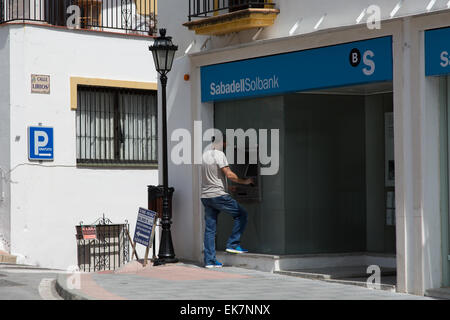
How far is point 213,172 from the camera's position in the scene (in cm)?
1455

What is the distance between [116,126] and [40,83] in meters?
2.48

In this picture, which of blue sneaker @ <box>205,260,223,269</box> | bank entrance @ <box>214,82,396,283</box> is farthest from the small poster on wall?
blue sneaker @ <box>205,260,223,269</box>

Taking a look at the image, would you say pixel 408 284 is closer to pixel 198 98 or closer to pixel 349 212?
pixel 349 212

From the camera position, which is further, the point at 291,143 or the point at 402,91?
the point at 291,143

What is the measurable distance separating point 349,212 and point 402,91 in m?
3.27

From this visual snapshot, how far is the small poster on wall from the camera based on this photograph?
47.0 feet

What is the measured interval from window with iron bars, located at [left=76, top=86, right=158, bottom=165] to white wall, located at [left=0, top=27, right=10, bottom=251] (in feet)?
6.40

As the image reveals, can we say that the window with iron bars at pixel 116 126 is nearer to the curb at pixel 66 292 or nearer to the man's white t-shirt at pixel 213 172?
the man's white t-shirt at pixel 213 172

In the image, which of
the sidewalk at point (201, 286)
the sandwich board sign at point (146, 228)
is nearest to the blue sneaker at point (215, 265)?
the sidewalk at point (201, 286)

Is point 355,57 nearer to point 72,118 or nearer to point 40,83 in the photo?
point 40,83

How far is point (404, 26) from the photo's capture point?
11953mm

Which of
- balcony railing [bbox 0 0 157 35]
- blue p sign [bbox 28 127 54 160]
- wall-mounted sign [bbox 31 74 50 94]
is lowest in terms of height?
blue p sign [bbox 28 127 54 160]

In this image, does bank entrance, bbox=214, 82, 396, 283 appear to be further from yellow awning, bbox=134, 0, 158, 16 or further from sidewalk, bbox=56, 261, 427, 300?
yellow awning, bbox=134, 0, 158, 16
